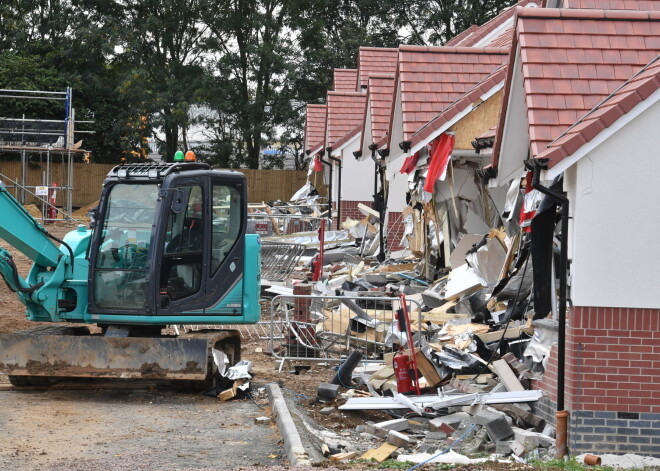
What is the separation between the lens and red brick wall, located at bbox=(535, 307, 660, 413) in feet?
29.8

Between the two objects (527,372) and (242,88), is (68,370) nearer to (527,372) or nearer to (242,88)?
(527,372)

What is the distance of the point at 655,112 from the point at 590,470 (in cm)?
326

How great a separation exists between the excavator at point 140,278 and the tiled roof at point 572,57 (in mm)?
4186

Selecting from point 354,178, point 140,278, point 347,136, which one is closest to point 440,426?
point 140,278

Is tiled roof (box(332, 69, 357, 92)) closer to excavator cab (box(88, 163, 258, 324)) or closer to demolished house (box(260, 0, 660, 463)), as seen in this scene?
demolished house (box(260, 0, 660, 463))

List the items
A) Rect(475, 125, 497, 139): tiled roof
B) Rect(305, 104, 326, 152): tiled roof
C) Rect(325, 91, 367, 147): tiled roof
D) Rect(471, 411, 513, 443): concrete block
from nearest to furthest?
Rect(471, 411, 513, 443): concrete block < Rect(475, 125, 497, 139): tiled roof < Rect(325, 91, 367, 147): tiled roof < Rect(305, 104, 326, 152): tiled roof

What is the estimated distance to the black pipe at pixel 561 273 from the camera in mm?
9031

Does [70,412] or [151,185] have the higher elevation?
[151,185]

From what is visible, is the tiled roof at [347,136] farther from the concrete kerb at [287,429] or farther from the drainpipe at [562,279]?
the drainpipe at [562,279]

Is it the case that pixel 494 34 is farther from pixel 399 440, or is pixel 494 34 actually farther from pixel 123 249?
pixel 399 440

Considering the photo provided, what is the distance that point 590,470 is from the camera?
8.20 metres

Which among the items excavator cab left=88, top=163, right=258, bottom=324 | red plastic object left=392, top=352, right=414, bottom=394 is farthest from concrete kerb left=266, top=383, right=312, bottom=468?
excavator cab left=88, top=163, right=258, bottom=324

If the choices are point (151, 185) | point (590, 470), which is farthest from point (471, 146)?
point (590, 470)

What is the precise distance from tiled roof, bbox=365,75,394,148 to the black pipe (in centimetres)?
1448
